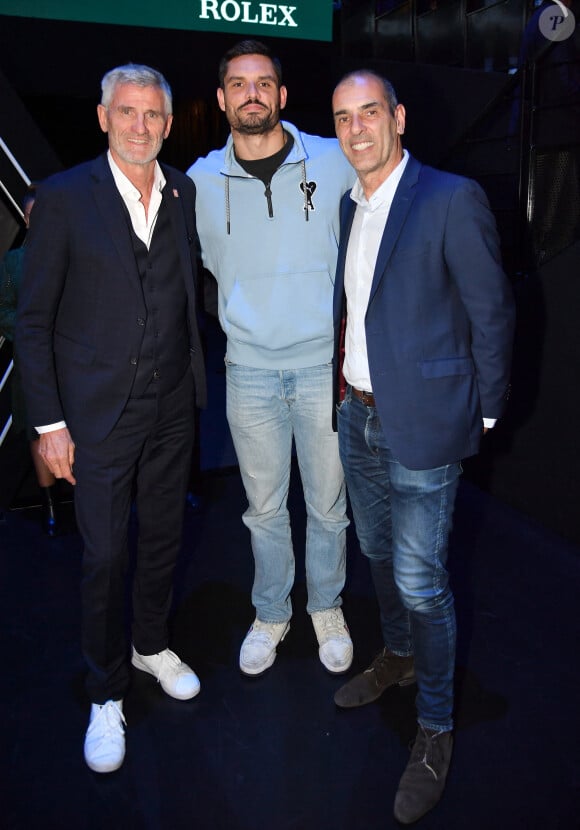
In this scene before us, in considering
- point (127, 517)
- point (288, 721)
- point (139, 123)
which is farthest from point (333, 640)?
point (139, 123)

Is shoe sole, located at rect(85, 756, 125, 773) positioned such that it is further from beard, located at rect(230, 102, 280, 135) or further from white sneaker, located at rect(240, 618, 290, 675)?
beard, located at rect(230, 102, 280, 135)

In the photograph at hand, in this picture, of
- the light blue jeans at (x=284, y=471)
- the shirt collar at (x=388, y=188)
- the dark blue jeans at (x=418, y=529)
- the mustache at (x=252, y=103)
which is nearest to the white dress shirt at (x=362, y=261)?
the shirt collar at (x=388, y=188)

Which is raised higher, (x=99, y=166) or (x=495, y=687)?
(x=99, y=166)

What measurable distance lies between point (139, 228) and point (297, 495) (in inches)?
95.9

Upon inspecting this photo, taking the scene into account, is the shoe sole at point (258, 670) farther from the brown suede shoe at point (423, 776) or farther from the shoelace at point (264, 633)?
the brown suede shoe at point (423, 776)

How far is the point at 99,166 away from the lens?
206 cm

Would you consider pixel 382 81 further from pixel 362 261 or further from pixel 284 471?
pixel 284 471

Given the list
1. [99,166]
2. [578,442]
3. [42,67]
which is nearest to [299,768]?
[99,166]

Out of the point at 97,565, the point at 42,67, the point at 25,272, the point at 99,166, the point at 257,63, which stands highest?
the point at 42,67

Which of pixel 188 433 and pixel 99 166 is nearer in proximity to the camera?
pixel 99 166

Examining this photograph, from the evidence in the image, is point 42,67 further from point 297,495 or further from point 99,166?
point 297,495

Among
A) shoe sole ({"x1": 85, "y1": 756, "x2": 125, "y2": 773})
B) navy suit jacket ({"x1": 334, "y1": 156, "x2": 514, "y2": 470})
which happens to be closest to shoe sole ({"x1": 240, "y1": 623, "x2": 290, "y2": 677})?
shoe sole ({"x1": 85, "y1": 756, "x2": 125, "y2": 773})

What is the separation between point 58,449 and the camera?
83.2 inches

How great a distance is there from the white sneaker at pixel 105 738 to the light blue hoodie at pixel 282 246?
1249 mm
